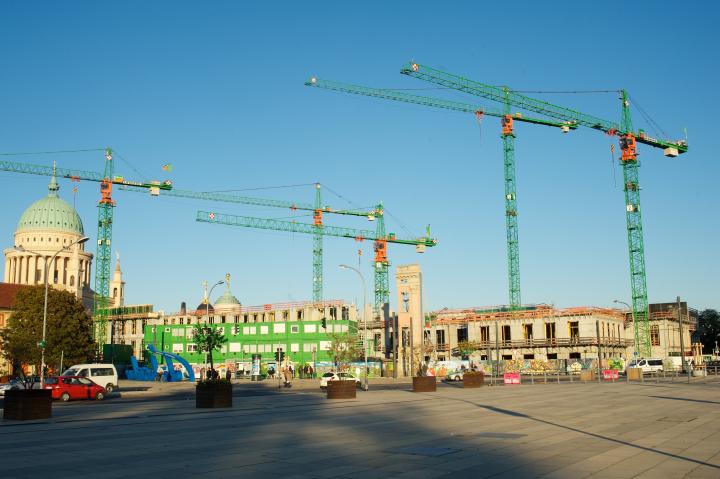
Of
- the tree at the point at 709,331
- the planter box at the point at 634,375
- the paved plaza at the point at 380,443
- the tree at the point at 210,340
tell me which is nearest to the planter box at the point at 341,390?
the tree at the point at 210,340

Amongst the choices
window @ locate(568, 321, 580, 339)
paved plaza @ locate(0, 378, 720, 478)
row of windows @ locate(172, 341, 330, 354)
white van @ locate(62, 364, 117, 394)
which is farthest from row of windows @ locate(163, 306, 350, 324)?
paved plaza @ locate(0, 378, 720, 478)

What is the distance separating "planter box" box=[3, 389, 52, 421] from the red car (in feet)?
57.7

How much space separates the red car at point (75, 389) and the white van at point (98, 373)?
4180mm

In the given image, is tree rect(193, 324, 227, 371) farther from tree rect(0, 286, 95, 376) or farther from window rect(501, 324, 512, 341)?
window rect(501, 324, 512, 341)

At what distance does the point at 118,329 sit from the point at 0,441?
14110 cm

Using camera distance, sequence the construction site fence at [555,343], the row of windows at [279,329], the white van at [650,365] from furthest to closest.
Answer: the row of windows at [279,329], the construction site fence at [555,343], the white van at [650,365]

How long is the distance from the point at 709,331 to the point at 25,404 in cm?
14856

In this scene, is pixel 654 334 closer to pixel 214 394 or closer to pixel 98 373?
pixel 98 373

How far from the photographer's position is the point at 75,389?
4272 centimetres

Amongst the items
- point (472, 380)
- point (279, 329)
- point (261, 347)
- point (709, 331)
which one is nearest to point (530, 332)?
point (279, 329)

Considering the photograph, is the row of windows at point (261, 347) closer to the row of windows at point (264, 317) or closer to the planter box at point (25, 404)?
the row of windows at point (264, 317)

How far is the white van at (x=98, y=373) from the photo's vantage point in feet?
157

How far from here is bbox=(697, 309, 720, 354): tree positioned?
146 m

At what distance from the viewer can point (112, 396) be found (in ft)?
156
